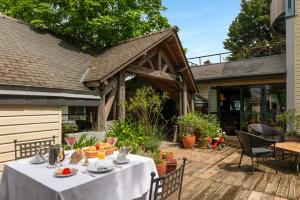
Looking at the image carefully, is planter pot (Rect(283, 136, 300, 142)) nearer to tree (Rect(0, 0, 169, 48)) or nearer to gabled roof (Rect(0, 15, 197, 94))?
gabled roof (Rect(0, 15, 197, 94))

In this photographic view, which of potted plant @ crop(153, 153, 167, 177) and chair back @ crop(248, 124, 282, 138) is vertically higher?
chair back @ crop(248, 124, 282, 138)

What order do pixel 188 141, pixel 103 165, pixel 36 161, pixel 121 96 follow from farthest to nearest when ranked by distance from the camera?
pixel 188 141
pixel 121 96
pixel 36 161
pixel 103 165

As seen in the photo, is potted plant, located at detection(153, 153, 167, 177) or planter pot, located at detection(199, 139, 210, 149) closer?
potted plant, located at detection(153, 153, 167, 177)

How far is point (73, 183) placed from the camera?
2.57 meters

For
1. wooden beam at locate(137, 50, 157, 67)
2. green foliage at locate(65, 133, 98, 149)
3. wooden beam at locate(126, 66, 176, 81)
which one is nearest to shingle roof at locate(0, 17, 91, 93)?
green foliage at locate(65, 133, 98, 149)

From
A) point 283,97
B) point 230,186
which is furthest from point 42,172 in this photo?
point 283,97

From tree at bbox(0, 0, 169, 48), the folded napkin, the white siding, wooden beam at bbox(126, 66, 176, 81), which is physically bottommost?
the folded napkin

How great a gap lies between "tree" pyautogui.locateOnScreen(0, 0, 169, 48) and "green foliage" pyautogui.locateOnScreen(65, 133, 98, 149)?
22.9 ft

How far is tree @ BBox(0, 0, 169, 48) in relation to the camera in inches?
457

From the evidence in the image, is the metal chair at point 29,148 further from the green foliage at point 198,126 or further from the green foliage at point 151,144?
the green foliage at point 198,126

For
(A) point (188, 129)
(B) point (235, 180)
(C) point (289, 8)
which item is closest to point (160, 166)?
(B) point (235, 180)

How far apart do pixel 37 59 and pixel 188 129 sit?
19.4ft

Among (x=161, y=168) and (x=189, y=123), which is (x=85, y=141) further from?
(x=189, y=123)

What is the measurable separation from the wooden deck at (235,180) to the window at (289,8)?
Answer: 5876 millimetres
